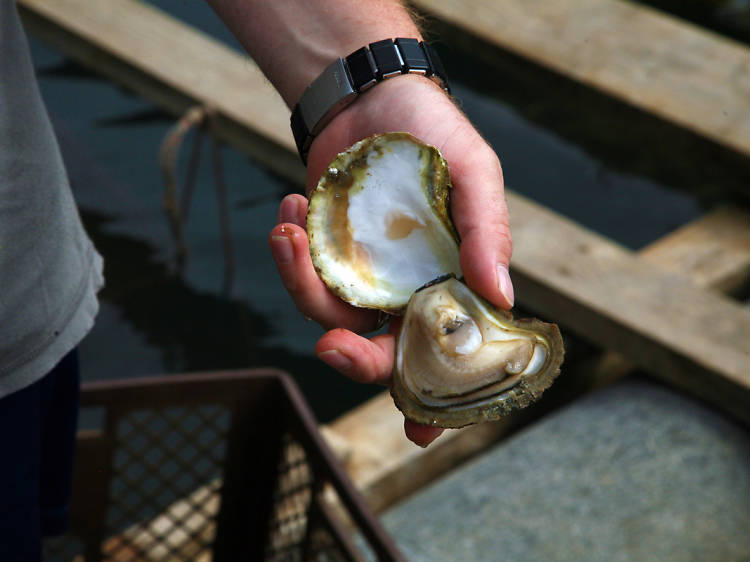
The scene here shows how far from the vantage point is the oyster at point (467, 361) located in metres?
0.85

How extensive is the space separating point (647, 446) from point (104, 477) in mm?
1108

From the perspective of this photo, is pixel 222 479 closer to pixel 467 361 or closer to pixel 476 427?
pixel 476 427

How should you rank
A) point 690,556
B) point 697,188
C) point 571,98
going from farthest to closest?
point 697,188 → point 571,98 → point 690,556

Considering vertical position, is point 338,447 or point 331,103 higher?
point 331,103

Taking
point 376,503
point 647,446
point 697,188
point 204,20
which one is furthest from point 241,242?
point 697,188

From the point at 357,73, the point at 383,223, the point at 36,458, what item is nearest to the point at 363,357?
the point at 383,223

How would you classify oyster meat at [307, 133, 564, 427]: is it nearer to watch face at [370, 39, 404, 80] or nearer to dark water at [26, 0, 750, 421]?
watch face at [370, 39, 404, 80]

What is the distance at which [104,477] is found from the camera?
4.77 feet

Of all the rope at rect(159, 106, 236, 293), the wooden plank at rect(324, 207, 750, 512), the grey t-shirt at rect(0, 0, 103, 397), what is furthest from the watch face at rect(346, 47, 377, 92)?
the rope at rect(159, 106, 236, 293)

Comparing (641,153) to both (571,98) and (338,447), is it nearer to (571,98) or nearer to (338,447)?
(571,98)

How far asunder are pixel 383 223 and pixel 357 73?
181 mm

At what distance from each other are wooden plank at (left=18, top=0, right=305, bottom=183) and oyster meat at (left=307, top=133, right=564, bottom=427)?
1249 millimetres

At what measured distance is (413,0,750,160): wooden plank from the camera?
2.29 meters

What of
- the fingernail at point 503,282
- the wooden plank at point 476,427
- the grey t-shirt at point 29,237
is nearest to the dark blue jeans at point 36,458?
the grey t-shirt at point 29,237
